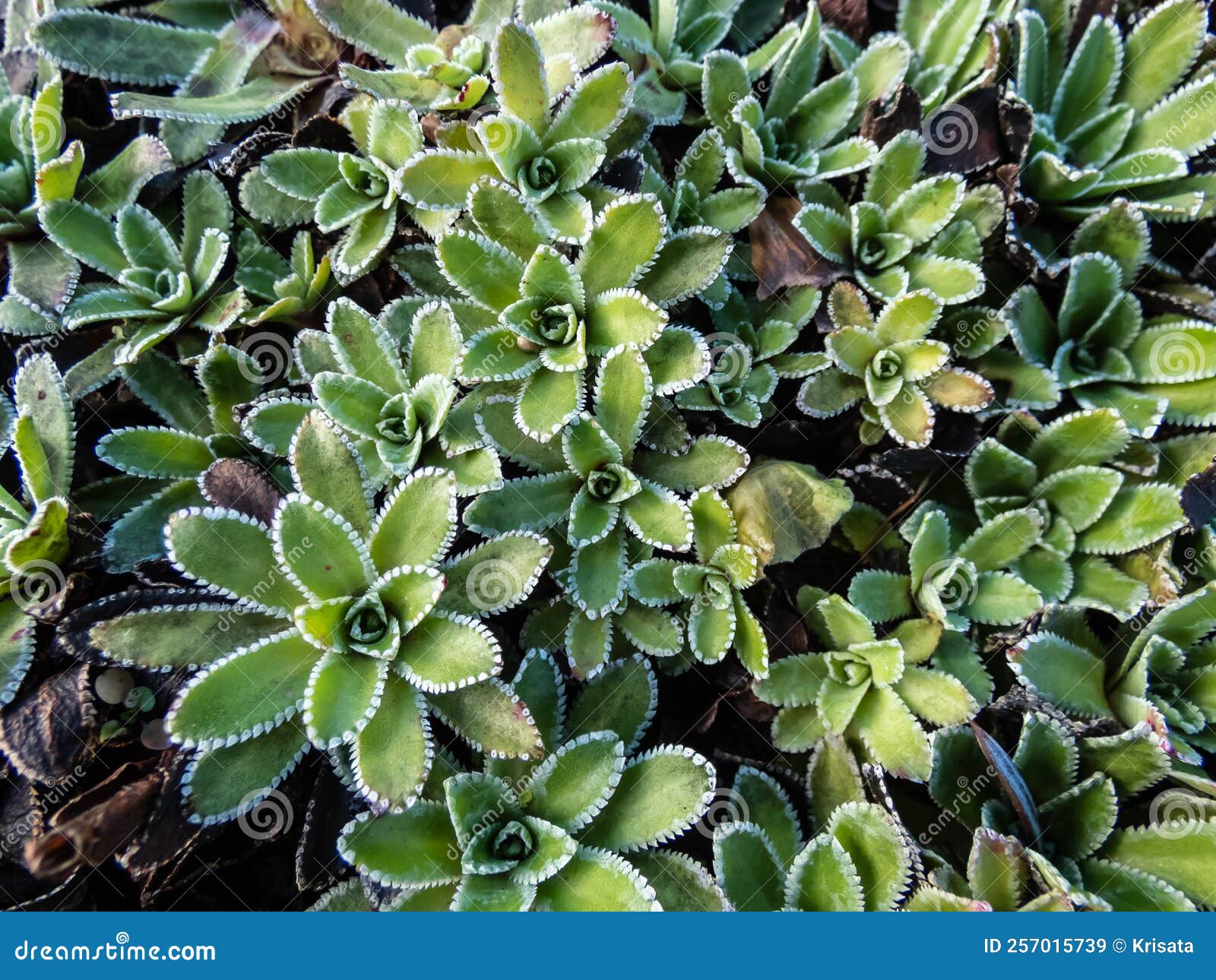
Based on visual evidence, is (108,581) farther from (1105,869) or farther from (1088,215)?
(1088,215)

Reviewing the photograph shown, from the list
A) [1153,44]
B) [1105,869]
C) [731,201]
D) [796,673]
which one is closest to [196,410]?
[731,201]

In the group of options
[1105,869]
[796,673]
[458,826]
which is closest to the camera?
[458,826]

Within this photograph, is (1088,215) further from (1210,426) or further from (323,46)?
(323,46)

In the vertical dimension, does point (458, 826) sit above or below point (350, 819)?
above

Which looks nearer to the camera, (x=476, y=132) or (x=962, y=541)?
(x=476, y=132)

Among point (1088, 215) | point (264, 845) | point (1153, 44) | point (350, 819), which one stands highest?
point (1153, 44)

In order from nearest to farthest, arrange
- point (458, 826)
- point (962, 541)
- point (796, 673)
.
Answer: point (458, 826)
point (796, 673)
point (962, 541)

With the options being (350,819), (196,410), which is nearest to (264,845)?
(350,819)
